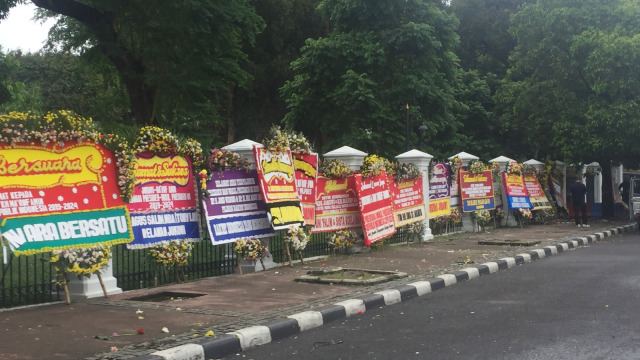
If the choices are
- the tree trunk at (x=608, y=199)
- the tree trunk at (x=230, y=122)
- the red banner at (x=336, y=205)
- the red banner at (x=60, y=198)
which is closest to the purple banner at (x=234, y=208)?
the red banner at (x=60, y=198)

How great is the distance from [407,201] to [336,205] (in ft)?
10.6

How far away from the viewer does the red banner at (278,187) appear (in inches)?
468

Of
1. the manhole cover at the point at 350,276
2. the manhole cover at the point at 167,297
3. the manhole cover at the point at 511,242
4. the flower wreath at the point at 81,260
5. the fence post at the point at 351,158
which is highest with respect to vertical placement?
the fence post at the point at 351,158

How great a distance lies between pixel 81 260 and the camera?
8.60m

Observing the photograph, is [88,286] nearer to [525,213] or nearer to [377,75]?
[525,213]

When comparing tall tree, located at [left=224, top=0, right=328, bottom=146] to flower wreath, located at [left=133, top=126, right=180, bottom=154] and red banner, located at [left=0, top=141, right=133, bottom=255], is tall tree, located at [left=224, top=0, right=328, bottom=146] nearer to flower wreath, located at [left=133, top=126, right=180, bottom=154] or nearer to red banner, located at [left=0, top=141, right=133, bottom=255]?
flower wreath, located at [left=133, top=126, right=180, bottom=154]

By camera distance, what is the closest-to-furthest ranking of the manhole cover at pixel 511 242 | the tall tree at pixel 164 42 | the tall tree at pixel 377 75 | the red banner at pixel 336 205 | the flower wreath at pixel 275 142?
the flower wreath at pixel 275 142
the red banner at pixel 336 205
the manhole cover at pixel 511 242
the tall tree at pixel 164 42
the tall tree at pixel 377 75

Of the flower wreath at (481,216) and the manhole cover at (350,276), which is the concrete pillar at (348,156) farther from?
the flower wreath at (481,216)

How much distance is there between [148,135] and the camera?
1003cm

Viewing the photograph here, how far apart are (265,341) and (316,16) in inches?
1143

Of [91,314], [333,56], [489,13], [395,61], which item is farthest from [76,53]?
[489,13]

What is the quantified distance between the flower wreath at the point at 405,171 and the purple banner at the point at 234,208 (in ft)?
18.3

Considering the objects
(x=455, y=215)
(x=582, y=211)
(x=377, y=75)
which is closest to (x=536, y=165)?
(x=582, y=211)

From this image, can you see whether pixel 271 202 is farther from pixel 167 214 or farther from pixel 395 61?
pixel 395 61
